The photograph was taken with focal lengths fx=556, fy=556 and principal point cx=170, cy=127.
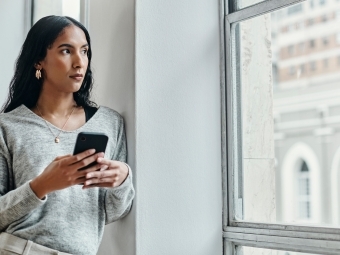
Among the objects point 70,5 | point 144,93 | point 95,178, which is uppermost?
point 70,5

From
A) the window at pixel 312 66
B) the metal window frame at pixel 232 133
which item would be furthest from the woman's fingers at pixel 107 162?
the window at pixel 312 66

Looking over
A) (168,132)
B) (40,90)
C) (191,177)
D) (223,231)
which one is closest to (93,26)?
(40,90)

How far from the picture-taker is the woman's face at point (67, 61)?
5.12 ft

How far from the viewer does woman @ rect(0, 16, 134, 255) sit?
144 centimetres

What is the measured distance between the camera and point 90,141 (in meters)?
1.34

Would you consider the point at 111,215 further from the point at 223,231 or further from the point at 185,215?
the point at 223,231

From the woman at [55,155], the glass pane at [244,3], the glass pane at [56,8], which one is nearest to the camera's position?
the woman at [55,155]

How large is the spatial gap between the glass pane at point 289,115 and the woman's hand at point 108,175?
17.6 inches

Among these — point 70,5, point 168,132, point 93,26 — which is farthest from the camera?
point 70,5

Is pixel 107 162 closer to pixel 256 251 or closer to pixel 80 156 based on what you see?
pixel 80 156

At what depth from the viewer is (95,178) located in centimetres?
141

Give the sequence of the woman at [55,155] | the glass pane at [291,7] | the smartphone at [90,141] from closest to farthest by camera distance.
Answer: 1. the smartphone at [90,141]
2. the woman at [55,155]
3. the glass pane at [291,7]

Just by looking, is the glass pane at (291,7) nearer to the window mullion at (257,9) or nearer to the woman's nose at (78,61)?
the window mullion at (257,9)

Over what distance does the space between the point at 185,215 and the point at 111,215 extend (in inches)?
10.3
